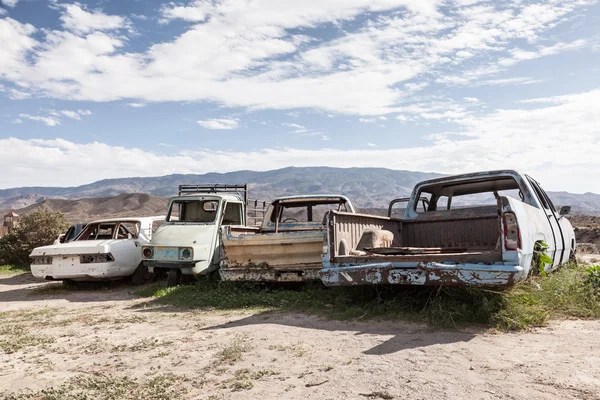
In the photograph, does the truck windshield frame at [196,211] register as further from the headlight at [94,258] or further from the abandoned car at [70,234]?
the abandoned car at [70,234]

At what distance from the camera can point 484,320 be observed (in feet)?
16.7

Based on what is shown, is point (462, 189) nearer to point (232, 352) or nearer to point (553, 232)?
point (553, 232)

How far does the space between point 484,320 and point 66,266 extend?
25.4 ft

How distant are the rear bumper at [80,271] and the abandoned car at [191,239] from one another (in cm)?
90

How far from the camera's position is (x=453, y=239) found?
7.04 metres

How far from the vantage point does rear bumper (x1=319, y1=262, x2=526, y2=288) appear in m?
4.73

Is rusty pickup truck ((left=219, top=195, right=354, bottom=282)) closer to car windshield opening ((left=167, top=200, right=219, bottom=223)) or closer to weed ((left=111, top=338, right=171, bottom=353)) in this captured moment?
car windshield opening ((left=167, top=200, right=219, bottom=223))

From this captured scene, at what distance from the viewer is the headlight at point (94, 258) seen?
948cm

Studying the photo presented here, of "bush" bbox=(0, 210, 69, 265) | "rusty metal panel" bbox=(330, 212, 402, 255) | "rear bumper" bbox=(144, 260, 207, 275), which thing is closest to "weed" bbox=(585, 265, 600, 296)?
"rusty metal panel" bbox=(330, 212, 402, 255)

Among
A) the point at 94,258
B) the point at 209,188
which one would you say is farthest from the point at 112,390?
the point at 209,188

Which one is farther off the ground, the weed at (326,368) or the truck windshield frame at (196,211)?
the truck windshield frame at (196,211)

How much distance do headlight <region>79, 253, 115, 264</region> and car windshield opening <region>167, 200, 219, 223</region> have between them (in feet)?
4.68

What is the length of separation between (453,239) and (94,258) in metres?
6.66

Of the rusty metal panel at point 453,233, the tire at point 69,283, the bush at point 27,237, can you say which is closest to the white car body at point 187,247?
the tire at point 69,283
